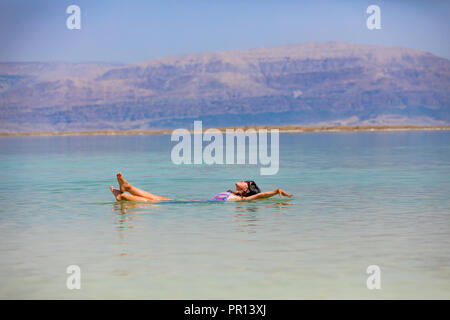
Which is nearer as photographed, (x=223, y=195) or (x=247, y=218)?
(x=247, y=218)

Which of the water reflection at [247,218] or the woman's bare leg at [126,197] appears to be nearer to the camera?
the water reflection at [247,218]

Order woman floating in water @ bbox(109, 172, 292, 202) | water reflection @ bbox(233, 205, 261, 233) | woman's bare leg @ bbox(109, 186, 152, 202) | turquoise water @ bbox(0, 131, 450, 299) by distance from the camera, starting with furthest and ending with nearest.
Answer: woman floating in water @ bbox(109, 172, 292, 202), woman's bare leg @ bbox(109, 186, 152, 202), water reflection @ bbox(233, 205, 261, 233), turquoise water @ bbox(0, 131, 450, 299)

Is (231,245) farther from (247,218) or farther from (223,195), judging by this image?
(223,195)

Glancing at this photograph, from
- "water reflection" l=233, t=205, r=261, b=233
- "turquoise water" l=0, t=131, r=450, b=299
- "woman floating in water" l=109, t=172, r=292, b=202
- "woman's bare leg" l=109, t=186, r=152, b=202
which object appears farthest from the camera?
"woman floating in water" l=109, t=172, r=292, b=202

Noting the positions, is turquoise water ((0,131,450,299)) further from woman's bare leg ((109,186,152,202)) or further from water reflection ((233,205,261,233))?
Result: woman's bare leg ((109,186,152,202))

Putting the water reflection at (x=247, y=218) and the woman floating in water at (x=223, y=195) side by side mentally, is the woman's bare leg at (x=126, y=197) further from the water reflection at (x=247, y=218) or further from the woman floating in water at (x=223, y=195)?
the water reflection at (x=247, y=218)

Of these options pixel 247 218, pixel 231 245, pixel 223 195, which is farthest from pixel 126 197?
pixel 231 245

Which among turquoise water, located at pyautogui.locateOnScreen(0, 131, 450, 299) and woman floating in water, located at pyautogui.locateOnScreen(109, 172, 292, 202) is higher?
woman floating in water, located at pyautogui.locateOnScreen(109, 172, 292, 202)

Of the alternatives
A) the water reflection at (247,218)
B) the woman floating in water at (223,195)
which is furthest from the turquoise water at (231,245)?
the woman floating in water at (223,195)

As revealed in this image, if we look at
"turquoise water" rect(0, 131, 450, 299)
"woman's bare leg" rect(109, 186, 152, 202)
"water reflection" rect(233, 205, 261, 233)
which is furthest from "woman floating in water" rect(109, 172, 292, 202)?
"water reflection" rect(233, 205, 261, 233)

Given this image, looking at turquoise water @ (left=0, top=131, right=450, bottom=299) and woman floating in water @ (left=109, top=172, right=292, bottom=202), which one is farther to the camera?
woman floating in water @ (left=109, top=172, right=292, bottom=202)

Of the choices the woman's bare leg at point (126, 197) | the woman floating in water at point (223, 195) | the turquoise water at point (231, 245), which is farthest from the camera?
the woman floating in water at point (223, 195)

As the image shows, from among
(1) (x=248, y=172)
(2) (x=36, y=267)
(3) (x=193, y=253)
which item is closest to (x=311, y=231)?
(3) (x=193, y=253)
